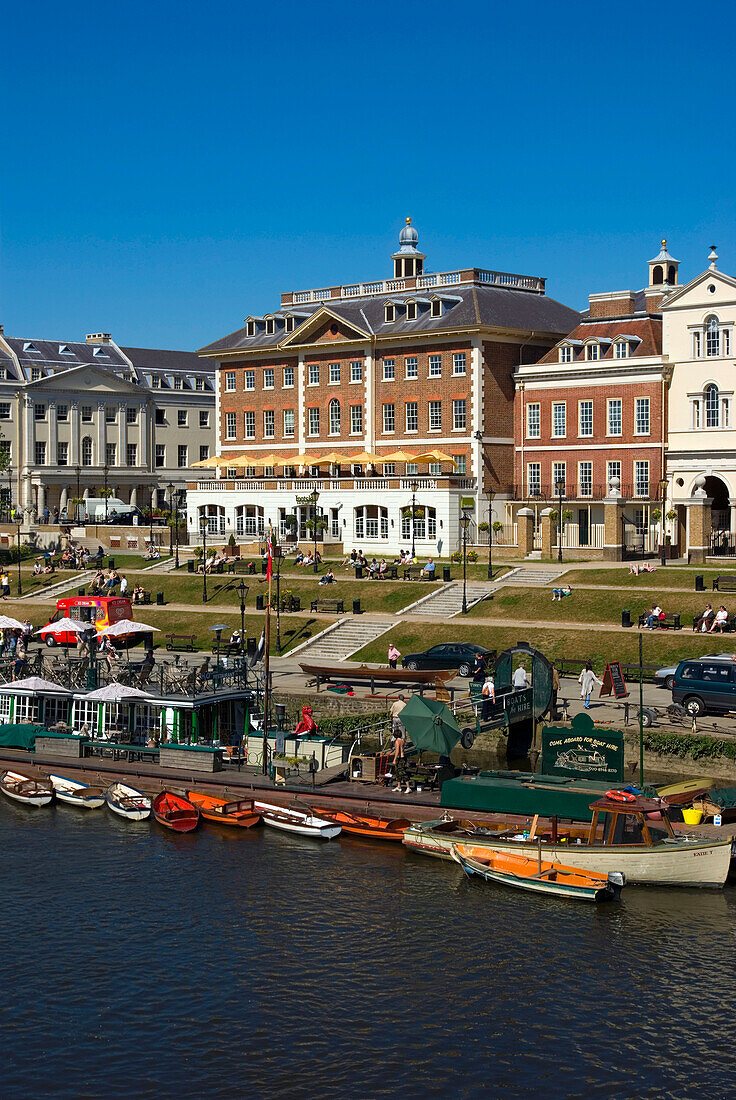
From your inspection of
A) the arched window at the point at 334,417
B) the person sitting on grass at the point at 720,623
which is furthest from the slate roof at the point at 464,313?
the person sitting on grass at the point at 720,623

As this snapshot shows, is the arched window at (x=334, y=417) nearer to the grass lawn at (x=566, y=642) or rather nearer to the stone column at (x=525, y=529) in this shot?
the stone column at (x=525, y=529)

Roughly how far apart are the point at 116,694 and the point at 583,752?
1590cm

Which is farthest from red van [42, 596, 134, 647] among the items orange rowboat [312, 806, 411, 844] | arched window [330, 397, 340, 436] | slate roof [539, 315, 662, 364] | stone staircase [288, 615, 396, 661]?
slate roof [539, 315, 662, 364]

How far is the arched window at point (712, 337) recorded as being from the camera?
78750mm

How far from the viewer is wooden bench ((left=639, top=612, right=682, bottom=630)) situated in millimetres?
59156

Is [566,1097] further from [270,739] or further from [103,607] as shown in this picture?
[103,607]

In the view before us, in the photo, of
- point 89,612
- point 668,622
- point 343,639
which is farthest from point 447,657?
point 89,612

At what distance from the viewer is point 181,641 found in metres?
67.6

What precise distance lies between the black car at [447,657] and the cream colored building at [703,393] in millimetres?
24665

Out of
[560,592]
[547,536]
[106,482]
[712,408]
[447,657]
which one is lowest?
[447,657]

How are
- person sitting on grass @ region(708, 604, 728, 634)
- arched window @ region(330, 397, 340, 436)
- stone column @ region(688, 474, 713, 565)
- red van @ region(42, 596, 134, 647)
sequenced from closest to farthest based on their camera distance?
person sitting on grass @ region(708, 604, 728, 634)
red van @ region(42, 596, 134, 647)
stone column @ region(688, 474, 713, 565)
arched window @ region(330, 397, 340, 436)

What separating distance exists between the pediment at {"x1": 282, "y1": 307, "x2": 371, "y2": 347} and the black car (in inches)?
1564

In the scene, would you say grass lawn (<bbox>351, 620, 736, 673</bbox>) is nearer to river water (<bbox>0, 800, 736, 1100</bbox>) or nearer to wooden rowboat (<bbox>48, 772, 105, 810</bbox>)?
wooden rowboat (<bbox>48, 772, 105, 810</bbox>)

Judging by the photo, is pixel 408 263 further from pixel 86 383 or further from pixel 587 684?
pixel 587 684
